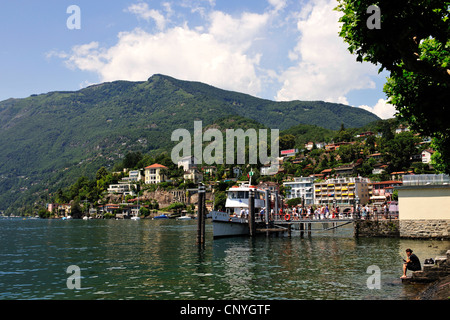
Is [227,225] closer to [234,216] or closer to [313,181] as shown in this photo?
[234,216]

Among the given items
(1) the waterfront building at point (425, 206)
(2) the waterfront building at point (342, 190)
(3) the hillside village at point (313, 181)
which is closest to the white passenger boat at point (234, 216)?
(1) the waterfront building at point (425, 206)

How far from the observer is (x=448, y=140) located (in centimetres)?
1598

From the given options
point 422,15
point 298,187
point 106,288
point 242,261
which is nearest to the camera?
point 422,15

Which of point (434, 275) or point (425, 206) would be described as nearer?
point (434, 275)

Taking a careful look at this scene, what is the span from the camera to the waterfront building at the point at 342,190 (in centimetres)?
14125

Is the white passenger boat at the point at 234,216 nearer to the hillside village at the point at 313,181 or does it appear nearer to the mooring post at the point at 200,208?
the mooring post at the point at 200,208

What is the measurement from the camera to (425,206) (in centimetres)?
3512

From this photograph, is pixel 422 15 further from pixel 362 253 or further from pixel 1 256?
pixel 1 256

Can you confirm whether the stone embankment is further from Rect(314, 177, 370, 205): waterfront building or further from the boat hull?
Rect(314, 177, 370, 205): waterfront building

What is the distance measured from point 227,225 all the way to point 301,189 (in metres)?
120

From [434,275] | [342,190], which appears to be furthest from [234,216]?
[342,190]

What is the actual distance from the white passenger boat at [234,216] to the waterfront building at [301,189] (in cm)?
10478

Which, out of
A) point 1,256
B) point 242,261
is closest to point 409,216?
point 242,261

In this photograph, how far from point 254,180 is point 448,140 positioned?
486ft
